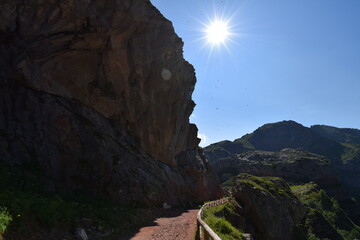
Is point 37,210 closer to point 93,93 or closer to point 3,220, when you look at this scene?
point 3,220

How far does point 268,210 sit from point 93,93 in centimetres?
2826

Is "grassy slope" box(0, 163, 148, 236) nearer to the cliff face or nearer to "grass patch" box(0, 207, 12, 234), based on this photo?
"grass patch" box(0, 207, 12, 234)

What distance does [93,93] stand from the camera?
114 feet

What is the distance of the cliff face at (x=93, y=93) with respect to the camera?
25.5 metres

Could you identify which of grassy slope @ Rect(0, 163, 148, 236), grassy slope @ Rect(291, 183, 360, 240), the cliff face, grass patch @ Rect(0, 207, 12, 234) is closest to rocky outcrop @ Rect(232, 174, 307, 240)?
the cliff face

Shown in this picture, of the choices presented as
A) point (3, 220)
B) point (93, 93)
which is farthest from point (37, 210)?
point (93, 93)

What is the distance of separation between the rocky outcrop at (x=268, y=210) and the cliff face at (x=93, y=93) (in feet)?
35.0

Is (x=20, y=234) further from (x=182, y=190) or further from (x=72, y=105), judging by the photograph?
(x=182, y=190)

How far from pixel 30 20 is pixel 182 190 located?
110 feet

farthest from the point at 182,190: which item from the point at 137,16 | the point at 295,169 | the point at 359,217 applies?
the point at 295,169

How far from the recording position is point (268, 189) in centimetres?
4494

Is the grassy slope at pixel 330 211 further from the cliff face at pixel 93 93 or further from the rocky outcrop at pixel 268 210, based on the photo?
the cliff face at pixel 93 93

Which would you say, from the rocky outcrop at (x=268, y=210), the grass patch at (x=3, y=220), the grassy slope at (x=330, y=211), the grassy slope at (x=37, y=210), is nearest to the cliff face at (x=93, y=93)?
the grassy slope at (x=37, y=210)

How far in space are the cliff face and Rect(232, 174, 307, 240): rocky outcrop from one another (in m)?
10.7
